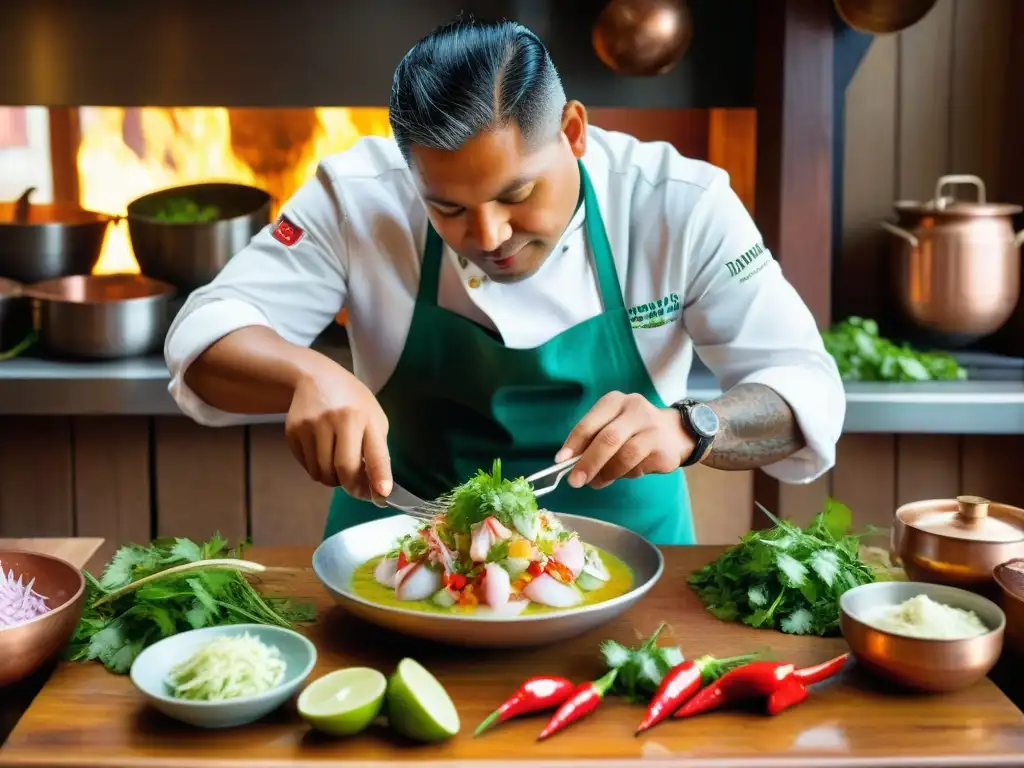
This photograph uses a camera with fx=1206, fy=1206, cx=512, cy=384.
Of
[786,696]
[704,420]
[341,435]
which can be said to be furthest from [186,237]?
[786,696]

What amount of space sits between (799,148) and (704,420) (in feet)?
5.79

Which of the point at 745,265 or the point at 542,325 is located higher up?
the point at 745,265

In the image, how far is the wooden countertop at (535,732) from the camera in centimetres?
136

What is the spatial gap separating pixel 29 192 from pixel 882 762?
312 cm

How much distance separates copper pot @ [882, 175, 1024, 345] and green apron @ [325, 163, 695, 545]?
4.73ft

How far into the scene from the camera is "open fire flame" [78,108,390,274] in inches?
155

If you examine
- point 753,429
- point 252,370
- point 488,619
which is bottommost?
point 488,619

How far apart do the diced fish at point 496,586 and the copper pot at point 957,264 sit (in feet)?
7.54

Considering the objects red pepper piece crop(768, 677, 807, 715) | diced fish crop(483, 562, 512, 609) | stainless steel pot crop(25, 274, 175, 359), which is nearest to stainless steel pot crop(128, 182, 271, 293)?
stainless steel pot crop(25, 274, 175, 359)

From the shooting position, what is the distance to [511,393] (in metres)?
2.37

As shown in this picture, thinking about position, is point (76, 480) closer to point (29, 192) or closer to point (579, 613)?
point (29, 192)

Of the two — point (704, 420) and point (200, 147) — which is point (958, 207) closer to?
point (704, 420)

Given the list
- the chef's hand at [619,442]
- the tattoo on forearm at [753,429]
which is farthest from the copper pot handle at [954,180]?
the chef's hand at [619,442]

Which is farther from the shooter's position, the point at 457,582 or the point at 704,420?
the point at 704,420
